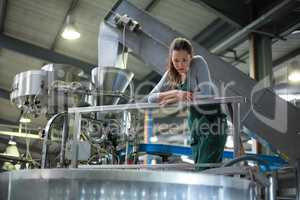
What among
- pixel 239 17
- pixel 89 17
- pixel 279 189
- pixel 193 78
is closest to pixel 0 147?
pixel 89 17

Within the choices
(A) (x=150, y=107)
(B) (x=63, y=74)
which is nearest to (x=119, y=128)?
(B) (x=63, y=74)

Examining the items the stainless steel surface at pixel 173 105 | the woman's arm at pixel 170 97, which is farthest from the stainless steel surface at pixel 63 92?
the woman's arm at pixel 170 97

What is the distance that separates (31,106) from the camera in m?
2.46

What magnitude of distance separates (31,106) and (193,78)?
1175mm

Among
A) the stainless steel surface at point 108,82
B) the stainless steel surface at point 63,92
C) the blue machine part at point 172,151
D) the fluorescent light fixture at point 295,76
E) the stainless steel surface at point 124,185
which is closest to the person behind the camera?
the stainless steel surface at point 124,185

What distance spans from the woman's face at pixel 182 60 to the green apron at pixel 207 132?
0.06m

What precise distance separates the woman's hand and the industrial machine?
0.15 ft

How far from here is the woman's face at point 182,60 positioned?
5.58 ft

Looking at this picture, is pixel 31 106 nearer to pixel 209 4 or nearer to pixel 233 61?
pixel 209 4

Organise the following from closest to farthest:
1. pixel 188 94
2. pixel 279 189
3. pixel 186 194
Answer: pixel 186 194 → pixel 188 94 → pixel 279 189

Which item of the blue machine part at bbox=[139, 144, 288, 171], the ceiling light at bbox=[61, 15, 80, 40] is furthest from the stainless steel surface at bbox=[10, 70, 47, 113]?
the ceiling light at bbox=[61, 15, 80, 40]

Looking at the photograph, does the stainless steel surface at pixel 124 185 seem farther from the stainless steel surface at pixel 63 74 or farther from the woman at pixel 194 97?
the stainless steel surface at pixel 63 74

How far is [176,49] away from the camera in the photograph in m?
1.71

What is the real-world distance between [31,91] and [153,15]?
8.26 ft
